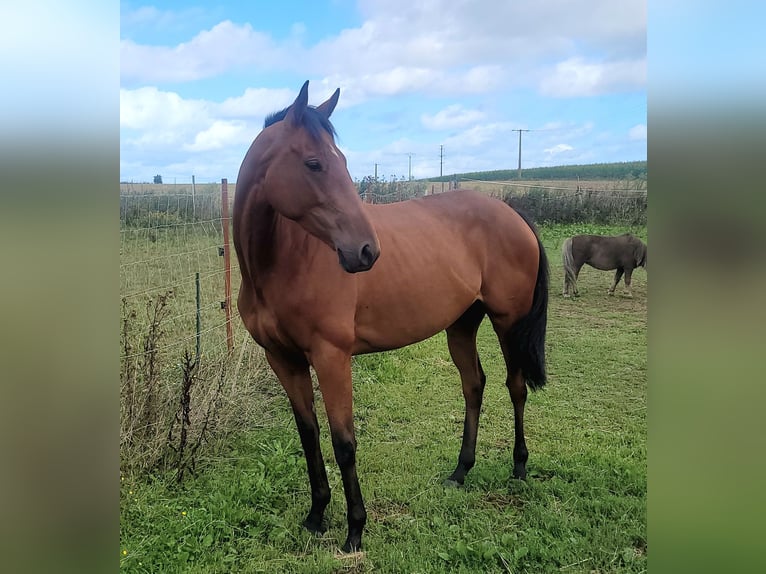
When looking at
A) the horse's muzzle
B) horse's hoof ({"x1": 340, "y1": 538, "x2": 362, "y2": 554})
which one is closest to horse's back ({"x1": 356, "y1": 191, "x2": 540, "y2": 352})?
the horse's muzzle

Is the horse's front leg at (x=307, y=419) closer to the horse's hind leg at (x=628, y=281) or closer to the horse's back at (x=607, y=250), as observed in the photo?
the horse's back at (x=607, y=250)

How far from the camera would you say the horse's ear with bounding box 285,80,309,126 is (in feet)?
7.29

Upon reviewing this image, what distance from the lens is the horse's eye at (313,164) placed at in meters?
2.21

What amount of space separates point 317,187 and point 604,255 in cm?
820

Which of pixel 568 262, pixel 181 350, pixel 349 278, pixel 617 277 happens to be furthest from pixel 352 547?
pixel 617 277

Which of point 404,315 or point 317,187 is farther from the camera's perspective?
point 404,315

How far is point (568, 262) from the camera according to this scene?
9430 mm

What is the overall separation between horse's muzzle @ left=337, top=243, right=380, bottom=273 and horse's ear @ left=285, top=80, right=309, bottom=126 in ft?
2.04

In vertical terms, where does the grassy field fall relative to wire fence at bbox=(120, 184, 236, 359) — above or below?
below

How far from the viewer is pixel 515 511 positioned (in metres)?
3.09

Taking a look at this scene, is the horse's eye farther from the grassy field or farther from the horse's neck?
the grassy field

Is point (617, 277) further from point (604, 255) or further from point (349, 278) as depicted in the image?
point (349, 278)
